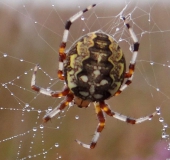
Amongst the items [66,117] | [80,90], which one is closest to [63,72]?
[80,90]

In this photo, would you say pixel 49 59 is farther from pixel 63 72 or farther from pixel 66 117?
pixel 63 72

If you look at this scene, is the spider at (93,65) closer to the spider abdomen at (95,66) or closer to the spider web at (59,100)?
the spider abdomen at (95,66)

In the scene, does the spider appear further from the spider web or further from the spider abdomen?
the spider web

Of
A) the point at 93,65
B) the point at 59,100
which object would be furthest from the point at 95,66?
the point at 59,100

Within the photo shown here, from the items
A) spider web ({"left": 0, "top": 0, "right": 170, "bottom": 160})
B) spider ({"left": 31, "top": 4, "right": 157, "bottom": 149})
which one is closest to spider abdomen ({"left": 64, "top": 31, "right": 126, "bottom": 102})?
spider ({"left": 31, "top": 4, "right": 157, "bottom": 149})

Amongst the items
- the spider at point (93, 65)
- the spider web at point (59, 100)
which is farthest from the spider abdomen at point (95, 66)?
the spider web at point (59, 100)

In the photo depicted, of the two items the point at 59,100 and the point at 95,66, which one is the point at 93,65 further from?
the point at 59,100

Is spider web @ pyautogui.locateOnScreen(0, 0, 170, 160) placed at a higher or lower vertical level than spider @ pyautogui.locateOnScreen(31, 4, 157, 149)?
lower
